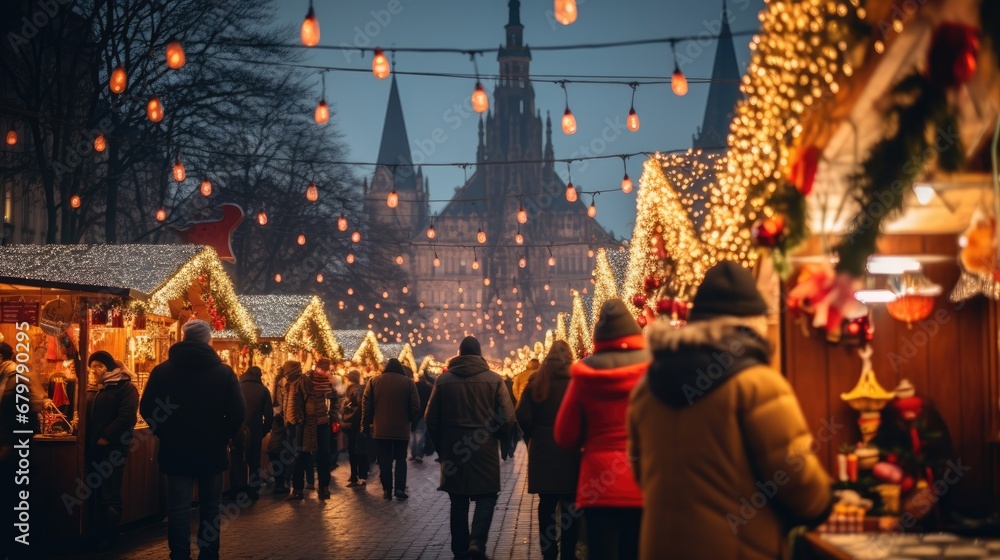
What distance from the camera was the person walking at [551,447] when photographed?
8.62 m

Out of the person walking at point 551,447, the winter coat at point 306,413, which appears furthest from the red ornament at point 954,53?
the winter coat at point 306,413

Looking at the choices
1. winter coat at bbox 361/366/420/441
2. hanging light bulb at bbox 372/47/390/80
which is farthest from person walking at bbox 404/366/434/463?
hanging light bulb at bbox 372/47/390/80

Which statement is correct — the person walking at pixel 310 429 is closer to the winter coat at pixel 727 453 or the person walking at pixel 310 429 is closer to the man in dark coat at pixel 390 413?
the man in dark coat at pixel 390 413

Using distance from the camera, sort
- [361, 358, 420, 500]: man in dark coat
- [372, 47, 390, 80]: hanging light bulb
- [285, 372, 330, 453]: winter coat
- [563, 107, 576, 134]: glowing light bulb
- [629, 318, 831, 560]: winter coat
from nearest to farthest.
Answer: [629, 318, 831, 560]: winter coat
[372, 47, 390, 80]: hanging light bulb
[361, 358, 420, 500]: man in dark coat
[285, 372, 330, 453]: winter coat
[563, 107, 576, 134]: glowing light bulb

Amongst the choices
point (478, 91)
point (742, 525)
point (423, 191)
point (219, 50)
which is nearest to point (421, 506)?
point (478, 91)

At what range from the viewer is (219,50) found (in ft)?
85.8

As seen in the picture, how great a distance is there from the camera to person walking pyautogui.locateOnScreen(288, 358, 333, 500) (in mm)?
16078

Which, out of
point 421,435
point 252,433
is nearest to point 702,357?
point 252,433

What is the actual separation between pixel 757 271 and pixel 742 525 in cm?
265

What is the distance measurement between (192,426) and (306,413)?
320 inches

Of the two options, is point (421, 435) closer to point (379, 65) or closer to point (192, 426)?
point (379, 65)

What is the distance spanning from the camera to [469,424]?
9.80 metres

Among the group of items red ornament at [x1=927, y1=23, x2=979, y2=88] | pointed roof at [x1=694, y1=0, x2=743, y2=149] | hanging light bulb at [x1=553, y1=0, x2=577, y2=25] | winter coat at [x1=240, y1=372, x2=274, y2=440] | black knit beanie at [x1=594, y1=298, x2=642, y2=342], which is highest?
pointed roof at [x1=694, y1=0, x2=743, y2=149]

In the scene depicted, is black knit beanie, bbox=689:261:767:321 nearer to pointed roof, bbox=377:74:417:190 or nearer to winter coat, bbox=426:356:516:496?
winter coat, bbox=426:356:516:496
